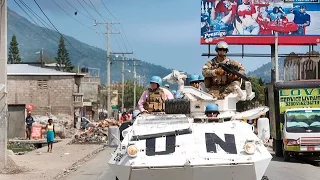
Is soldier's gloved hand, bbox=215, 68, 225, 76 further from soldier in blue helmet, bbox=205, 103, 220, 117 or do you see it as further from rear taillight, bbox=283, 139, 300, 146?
Result: rear taillight, bbox=283, 139, 300, 146

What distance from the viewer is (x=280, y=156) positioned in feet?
80.5

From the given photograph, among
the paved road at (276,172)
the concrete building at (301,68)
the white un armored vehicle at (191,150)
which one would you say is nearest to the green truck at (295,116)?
the paved road at (276,172)

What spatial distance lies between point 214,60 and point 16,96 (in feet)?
160

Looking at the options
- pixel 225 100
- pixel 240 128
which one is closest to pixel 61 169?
pixel 225 100

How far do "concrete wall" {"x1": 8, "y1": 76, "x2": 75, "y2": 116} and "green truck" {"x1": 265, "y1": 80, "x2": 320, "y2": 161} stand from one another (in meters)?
35.9

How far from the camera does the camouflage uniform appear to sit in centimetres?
1162

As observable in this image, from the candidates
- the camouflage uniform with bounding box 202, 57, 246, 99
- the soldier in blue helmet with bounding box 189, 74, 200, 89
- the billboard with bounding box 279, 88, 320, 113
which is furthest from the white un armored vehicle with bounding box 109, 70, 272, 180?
the billboard with bounding box 279, 88, 320, 113

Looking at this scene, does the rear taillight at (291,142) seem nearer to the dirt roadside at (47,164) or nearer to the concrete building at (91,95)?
the dirt roadside at (47,164)

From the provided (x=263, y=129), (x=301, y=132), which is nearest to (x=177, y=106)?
(x=263, y=129)

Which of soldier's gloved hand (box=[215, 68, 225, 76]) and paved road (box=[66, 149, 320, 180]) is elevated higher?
soldier's gloved hand (box=[215, 68, 225, 76])

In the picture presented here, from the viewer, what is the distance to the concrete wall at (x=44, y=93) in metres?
58.6

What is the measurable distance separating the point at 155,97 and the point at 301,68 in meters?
41.8

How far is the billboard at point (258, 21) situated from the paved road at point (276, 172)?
63.2ft

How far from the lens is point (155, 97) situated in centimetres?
1233
